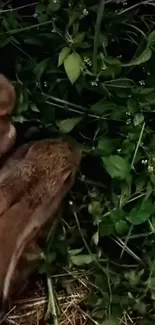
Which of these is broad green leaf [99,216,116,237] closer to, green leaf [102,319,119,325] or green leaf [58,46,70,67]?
green leaf [102,319,119,325]

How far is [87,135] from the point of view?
137 centimetres

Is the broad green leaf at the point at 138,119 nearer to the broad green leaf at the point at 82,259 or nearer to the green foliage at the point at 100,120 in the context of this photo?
the green foliage at the point at 100,120

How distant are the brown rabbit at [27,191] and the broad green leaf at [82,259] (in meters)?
0.12

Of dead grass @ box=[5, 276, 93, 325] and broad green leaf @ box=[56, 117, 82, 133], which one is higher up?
broad green leaf @ box=[56, 117, 82, 133]

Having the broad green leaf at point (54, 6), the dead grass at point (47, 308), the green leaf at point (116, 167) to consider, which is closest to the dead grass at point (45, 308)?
the dead grass at point (47, 308)

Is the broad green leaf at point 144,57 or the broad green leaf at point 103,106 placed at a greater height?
the broad green leaf at point 144,57

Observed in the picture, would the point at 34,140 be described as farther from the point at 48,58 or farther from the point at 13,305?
the point at 13,305

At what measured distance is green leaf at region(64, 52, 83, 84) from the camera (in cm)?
123

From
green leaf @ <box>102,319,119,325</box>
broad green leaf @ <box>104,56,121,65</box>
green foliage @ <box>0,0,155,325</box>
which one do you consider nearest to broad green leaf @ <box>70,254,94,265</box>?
green foliage @ <box>0,0,155,325</box>

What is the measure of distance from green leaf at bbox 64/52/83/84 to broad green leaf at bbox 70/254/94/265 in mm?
317

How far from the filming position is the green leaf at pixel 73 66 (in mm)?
1228

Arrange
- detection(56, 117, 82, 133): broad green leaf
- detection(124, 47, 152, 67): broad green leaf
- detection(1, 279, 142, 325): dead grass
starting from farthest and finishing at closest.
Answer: detection(1, 279, 142, 325): dead grass → detection(56, 117, 82, 133): broad green leaf → detection(124, 47, 152, 67): broad green leaf

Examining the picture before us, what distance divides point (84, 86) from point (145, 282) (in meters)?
0.35

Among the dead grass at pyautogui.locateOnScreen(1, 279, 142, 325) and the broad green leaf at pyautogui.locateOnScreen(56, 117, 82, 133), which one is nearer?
the broad green leaf at pyautogui.locateOnScreen(56, 117, 82, 133)
